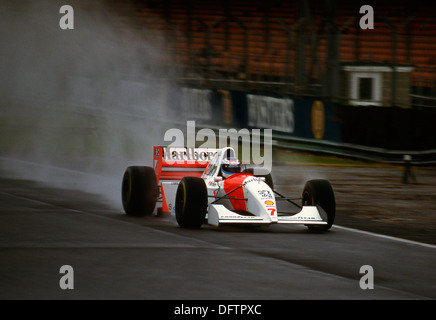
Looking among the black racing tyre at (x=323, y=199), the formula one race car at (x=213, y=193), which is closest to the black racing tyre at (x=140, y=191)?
the formula one race car at (x=213, y=193)

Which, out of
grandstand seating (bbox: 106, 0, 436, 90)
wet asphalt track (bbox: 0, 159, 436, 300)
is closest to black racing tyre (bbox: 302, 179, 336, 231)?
wet asphalt track (bbox: 0, 159, 436, 300)

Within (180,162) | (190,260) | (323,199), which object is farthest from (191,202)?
(180,162)

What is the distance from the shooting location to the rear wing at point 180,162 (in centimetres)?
1227

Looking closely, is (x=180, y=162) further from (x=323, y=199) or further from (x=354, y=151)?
(x=354, y=151)

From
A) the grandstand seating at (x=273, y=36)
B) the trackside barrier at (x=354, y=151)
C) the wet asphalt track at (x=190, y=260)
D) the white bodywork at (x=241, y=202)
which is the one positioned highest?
the grandstand seating at (x=273, y=36)

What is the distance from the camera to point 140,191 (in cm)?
1152

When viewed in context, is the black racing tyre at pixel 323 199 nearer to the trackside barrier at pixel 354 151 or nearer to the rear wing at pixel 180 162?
the rear wing at pixel 180 162

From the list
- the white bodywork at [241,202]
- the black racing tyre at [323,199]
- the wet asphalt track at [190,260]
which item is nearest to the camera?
the wet asphalt track at [190,260]

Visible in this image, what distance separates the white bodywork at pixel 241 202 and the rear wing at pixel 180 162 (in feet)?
2.29

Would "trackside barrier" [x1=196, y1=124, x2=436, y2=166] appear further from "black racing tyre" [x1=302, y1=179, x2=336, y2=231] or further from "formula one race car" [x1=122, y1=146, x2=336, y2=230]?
"black racing tyre" [x1=302, y1=179, x2=336, y2=231]

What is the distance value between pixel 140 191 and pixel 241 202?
1537mm

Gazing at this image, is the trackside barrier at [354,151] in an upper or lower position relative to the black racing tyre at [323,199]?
upper

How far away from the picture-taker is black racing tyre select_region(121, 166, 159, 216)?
11516mm

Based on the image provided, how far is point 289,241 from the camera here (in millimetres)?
9945
